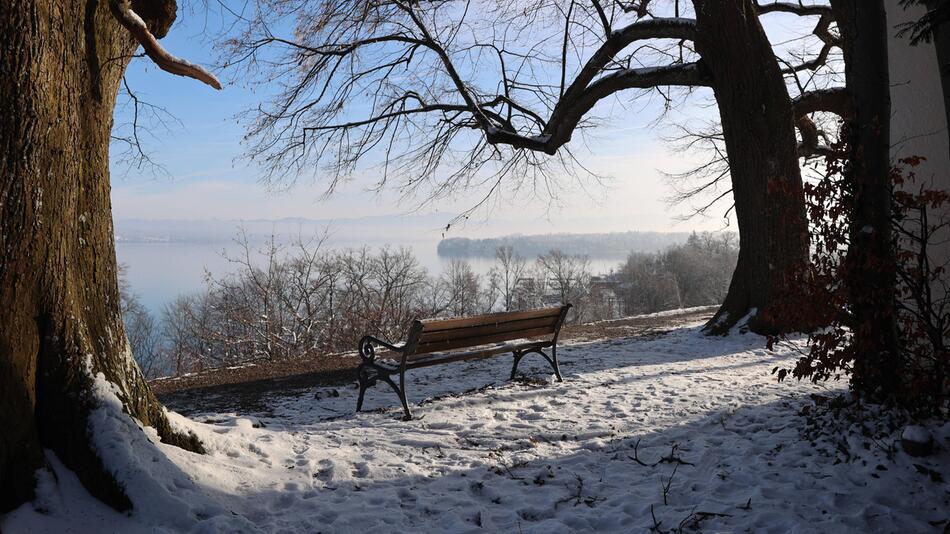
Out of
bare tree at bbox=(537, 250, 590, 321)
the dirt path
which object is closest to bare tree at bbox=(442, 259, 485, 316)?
bare tree at bbox=(537, 250, 590, 321)

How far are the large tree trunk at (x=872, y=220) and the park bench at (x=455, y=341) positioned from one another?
9.67 feet

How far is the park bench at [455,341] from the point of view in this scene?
5367 mm

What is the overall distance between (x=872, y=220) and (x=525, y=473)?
2893 mm

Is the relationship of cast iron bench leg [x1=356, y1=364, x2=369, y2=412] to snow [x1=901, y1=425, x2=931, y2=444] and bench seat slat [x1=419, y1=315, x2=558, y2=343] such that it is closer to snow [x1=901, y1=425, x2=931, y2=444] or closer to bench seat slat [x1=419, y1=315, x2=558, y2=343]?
bench seat slat [x1=419, y1=315, x2=558, y2=343]

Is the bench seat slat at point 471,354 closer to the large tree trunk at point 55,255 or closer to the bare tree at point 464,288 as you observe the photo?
the large tree trunk at point 55,255

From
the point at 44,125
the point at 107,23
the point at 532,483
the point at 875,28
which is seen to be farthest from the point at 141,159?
the point at 875,28

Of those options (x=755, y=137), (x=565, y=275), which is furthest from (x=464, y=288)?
(x=755, y=137)

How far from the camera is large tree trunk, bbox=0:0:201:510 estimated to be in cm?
299

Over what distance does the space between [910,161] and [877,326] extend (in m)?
1.11

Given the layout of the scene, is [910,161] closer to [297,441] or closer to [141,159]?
[297,441]

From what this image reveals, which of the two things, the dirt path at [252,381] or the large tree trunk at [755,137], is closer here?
the dirt path at [252,381]

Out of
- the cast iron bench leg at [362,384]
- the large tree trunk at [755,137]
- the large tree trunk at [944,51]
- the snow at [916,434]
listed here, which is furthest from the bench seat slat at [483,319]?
the large tree trunk at [755,137]

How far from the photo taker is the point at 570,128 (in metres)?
10.8

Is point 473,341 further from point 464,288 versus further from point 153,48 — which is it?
point 464,288
